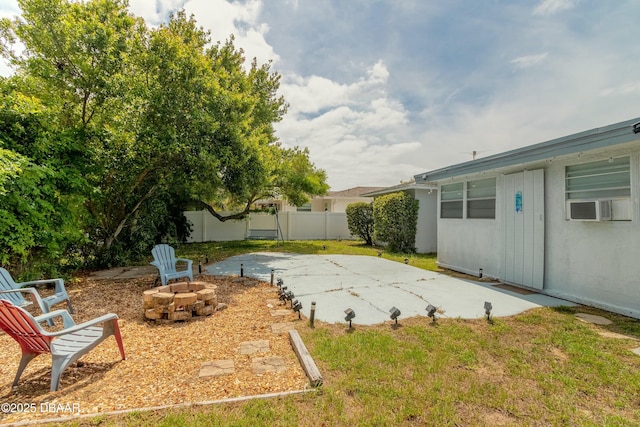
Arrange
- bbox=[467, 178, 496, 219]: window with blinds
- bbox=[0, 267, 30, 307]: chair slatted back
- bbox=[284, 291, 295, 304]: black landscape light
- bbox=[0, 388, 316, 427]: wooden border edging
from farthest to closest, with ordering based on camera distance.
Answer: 1. bbox=[467, 178, 496, 219]: window with blinds
2. bbox=[284, 291, 295, 304]: black landscape light
3. bbox=[0, 267, 30, 307]: chair slatted back
4. bbox=[0, 388, 316, 427]: wooden border edging

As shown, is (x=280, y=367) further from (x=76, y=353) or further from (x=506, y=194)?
(x=506, y=194)

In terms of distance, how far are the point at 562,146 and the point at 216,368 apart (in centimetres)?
632

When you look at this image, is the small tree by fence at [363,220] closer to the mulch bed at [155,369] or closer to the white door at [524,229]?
the white door at [524,229]

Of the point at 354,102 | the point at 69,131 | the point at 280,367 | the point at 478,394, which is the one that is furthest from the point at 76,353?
the point at 354,102

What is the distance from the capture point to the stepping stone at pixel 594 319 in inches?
169

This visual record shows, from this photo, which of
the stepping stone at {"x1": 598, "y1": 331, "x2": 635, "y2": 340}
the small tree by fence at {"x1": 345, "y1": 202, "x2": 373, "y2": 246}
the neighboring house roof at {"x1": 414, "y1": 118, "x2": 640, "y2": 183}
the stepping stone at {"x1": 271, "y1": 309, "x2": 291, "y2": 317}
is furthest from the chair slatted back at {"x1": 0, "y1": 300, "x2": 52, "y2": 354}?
the small tree by fence at {"x1": 345, "y1": 202, "x2": 373, "y2": 246}

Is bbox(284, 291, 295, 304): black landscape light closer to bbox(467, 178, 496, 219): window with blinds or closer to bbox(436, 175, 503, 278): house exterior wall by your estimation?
bbox(436, 175, 503, 278): house exterior wall

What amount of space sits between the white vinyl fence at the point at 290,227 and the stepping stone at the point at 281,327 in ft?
42.6

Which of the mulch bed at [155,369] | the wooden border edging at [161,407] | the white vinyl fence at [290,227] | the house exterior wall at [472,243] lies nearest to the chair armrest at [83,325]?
the mulch bed at [155,369]

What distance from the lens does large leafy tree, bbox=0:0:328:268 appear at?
657 cm

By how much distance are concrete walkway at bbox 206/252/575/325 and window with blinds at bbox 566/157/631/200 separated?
6.53 ft

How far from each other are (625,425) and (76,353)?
457 centimetres

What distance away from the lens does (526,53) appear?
766 centimetres

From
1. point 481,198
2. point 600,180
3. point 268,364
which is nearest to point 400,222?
point 481,198
